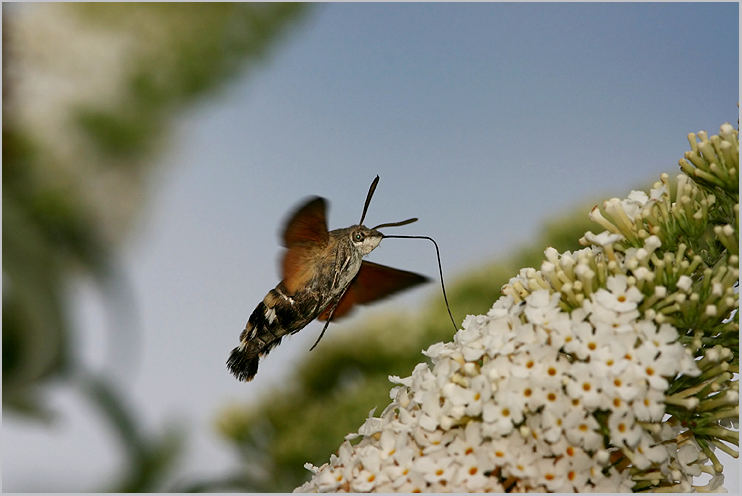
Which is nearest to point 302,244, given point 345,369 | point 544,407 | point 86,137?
point 544,407

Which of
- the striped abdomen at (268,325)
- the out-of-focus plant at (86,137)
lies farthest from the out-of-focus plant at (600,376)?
the out-of-focus plant at (86,137)

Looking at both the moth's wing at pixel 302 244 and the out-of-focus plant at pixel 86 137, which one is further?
the out-of-focus plant at pixel 86 137

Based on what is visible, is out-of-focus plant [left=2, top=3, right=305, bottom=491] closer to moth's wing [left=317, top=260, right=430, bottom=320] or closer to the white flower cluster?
moth's wing [left=317, top=260, right=430, bottom=320]

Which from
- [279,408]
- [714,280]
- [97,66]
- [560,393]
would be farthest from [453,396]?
[97,66]

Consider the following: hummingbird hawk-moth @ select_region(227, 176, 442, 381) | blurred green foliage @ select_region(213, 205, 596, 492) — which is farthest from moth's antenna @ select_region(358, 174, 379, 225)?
blurred green foliage @ select_region(213, 205, 596, 492)

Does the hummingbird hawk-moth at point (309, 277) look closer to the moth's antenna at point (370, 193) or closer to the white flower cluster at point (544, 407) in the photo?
the moth's antenna at point (370, 193)

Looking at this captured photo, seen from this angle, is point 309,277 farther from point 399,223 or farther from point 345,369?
point 345,369

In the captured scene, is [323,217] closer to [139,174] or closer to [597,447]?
[597,447]
